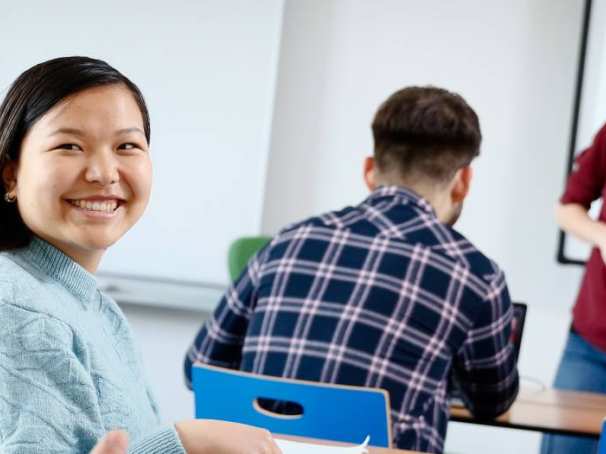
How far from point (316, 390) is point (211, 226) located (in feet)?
7.54

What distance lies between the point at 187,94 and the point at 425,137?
2072 mm

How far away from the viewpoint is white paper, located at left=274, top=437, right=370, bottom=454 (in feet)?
3.74

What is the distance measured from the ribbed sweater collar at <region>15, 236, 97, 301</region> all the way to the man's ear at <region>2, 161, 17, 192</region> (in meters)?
0.07

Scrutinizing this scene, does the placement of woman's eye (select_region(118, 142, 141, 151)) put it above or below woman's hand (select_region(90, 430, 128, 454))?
above

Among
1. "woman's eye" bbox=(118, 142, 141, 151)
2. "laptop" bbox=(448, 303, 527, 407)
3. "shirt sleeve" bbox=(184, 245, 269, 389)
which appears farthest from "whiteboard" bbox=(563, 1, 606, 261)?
"woman's eye" bbox=(118, 142, 141, 151)

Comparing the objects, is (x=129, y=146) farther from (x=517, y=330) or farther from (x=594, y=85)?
(x=594, y=85)

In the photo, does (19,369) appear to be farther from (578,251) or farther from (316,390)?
(578,251)

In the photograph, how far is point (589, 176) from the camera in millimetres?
2621

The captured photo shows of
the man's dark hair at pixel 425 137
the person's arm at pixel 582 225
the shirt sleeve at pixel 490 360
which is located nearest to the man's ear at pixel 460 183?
the man's dark hair at pixel 425 137

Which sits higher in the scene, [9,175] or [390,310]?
[9,175]

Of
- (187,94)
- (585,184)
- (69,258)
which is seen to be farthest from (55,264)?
(187,94)

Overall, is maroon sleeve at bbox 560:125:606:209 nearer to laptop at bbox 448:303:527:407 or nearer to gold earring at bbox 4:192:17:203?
laptop at bbox 448:303:527:407

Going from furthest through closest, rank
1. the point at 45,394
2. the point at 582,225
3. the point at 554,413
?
1. the point at 582,225
2. the point at 554,413
3. the point at 45,394

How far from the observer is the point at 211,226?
3.71 meters
